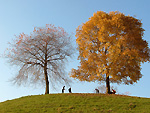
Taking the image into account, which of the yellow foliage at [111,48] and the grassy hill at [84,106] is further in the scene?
the yellow foliage at [111,48]

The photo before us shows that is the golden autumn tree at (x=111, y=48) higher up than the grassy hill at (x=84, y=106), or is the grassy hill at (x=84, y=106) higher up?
the golden autumn tree at (x=111, y=48)

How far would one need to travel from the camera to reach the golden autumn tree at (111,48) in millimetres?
26609

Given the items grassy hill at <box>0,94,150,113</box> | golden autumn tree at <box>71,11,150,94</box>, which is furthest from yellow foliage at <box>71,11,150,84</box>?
grassy hill at <box>0,94,150,113</box>

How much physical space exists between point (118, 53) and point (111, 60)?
A: 1.33 meters

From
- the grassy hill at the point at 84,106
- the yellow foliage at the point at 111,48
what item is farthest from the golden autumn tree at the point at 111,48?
the grassy hill at the point at 84,106

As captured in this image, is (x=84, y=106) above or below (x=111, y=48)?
below

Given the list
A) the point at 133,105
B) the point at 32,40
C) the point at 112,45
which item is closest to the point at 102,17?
the point at 112,45

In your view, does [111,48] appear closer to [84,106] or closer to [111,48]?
[111,48]

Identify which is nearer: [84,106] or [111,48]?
[84,106]

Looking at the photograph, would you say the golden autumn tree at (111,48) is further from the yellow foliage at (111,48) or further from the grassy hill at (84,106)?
the grassy hill at (84,106)

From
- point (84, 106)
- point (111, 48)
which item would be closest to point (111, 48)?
point (111, 48)

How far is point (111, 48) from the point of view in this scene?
26.8 metres

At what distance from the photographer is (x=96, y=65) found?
27750mm

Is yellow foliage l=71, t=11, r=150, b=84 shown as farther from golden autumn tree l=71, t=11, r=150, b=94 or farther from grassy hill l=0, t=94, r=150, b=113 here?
grassy hill l=0, t=94, r=150, b=113
